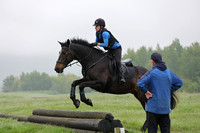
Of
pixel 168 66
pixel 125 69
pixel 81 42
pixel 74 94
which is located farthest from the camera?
pixel 168 66

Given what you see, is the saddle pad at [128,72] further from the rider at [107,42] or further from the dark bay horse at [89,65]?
the rider at [107,42]

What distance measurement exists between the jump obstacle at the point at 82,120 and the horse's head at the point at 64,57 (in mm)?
1606

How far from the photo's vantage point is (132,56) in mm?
77625

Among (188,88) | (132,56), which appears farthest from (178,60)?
(132,56)

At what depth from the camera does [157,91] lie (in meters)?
Answer: 4.81

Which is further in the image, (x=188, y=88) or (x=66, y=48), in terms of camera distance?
(x=188, y=88)

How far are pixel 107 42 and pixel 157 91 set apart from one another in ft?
10.2

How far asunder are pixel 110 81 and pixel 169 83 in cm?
300

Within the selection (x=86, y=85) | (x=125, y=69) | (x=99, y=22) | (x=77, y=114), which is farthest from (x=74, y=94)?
(x=99, y=22)

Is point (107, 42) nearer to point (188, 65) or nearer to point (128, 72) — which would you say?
point (128, 72)

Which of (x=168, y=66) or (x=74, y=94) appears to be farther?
(x=168, y=66)

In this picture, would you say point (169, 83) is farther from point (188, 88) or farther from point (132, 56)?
point (132, 56)

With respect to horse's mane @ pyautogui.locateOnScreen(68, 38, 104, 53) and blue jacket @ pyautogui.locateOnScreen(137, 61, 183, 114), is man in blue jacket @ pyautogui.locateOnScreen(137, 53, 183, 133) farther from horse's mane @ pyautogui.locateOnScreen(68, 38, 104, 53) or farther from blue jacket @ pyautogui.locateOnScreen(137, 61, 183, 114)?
horse's mane @ pyautogui.locateOnScreen(68, 38, 104, 53)

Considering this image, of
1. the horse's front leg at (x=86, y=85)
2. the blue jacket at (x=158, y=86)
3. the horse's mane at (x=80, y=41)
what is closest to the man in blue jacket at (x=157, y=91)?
the blue jacket at (x=158, y=86)
